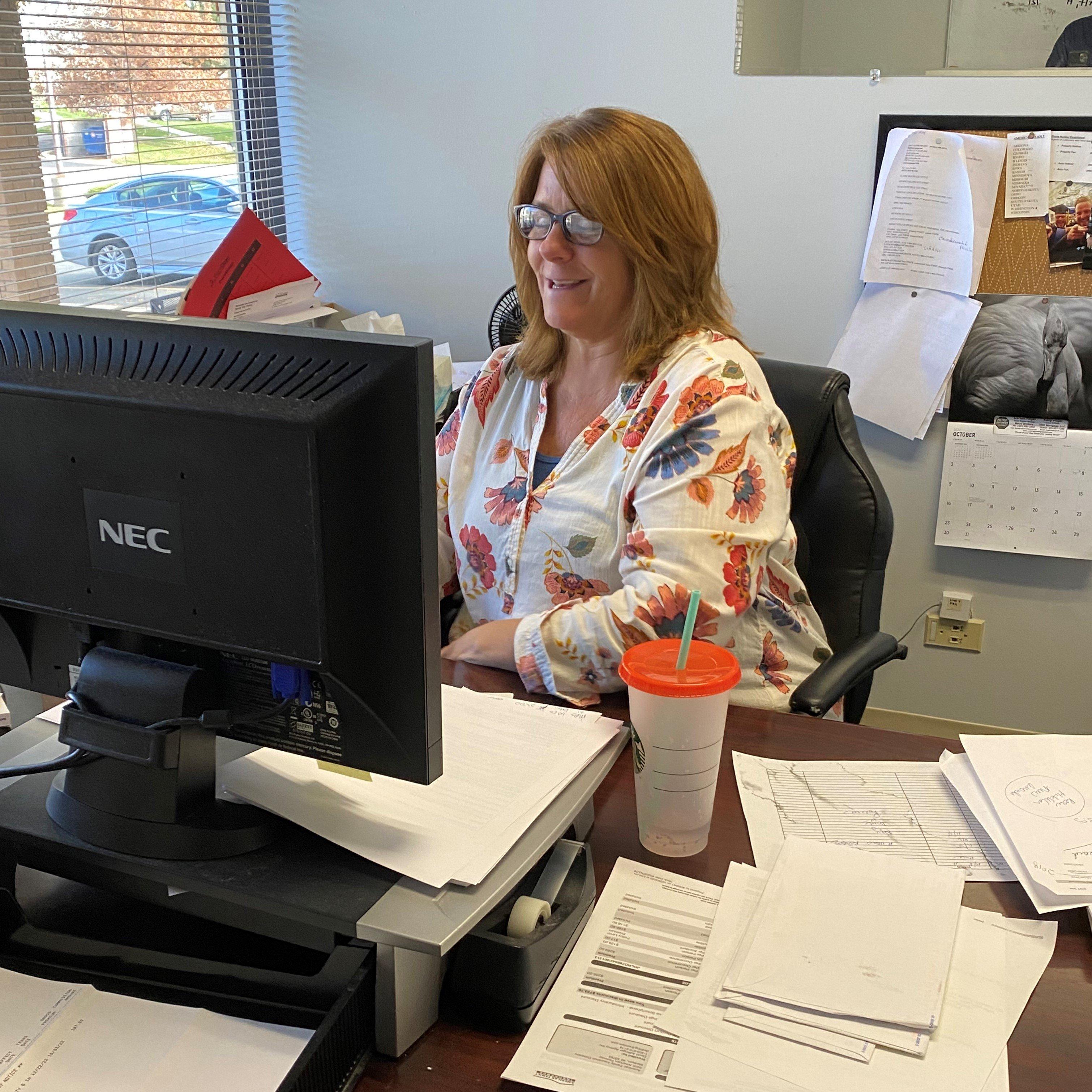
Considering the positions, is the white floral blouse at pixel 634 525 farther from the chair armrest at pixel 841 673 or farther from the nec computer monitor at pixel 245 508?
the nec computer monitor at pixel 245 508

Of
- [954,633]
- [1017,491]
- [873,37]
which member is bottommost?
[954,633]

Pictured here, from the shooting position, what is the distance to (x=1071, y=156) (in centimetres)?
229

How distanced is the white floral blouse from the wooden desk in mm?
116

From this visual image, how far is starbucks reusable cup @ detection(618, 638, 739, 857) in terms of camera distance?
3.24ft

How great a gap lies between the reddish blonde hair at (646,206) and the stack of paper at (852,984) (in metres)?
0.87

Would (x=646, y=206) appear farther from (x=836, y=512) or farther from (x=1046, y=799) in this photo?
(x=1046, y=799)

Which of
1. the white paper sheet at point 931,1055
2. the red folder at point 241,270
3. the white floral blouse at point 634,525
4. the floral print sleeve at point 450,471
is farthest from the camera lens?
the red folder at point 241,270

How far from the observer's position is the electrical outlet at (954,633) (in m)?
2.65

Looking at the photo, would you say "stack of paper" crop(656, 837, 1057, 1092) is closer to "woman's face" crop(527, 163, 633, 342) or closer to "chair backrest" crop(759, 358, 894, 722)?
"chair backrest" crop(759, 358, 894, 722)

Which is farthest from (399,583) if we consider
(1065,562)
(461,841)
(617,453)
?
(1065,562)

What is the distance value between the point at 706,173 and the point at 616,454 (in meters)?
1.18

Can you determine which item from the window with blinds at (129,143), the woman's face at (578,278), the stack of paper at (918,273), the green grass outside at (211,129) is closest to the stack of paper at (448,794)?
the woman's face at (578,278)

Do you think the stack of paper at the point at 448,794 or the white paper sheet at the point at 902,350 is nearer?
the stack of paper at the point at 448,794

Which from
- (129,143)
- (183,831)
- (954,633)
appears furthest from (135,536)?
(954,633)
